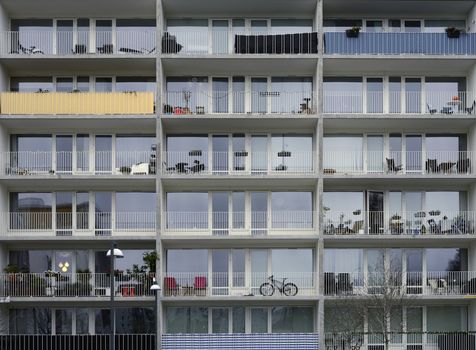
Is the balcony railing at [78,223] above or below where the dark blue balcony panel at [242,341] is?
above

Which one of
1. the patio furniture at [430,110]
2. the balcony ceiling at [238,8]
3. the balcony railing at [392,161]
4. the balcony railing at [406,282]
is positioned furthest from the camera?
the patio furniture at [430,110]

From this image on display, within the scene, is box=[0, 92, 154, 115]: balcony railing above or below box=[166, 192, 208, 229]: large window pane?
above

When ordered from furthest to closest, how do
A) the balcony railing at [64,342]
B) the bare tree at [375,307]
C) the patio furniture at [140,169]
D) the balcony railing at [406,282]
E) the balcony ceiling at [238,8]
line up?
the balcony ceiling at [238,8]
the patio furniture at [140,169]
the balcony railing at [406,282]
the balcony railing at [64,342]
the bare tree at [375,307]

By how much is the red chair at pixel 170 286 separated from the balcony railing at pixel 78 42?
32.3ft

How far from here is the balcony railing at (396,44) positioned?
110ft

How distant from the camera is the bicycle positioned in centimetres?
3316

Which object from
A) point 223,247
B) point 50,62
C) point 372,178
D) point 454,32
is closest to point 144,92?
point 50,62

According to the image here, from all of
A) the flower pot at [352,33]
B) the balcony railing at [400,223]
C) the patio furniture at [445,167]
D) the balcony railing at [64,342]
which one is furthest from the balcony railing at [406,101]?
the balcony railing at [64,342]

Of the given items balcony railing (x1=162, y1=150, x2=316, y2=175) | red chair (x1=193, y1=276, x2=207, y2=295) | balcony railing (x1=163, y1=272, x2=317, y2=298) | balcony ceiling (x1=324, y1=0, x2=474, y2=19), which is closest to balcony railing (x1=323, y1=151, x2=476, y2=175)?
balcony railing (x1=162, y1=150, x2=316, y2=175)

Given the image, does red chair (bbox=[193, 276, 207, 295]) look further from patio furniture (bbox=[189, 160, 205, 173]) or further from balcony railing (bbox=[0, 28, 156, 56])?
balcony railing (bbox=[0, 28, 156, 56])

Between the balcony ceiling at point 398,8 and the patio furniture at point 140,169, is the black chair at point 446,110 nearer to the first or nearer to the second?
the balcony ceiling at point 398,8

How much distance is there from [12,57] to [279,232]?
13.6 m

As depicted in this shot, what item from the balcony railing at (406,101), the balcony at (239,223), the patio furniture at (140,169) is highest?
the balcony railing at (406,101)

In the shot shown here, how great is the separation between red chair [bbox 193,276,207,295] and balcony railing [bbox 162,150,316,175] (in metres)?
4.65
